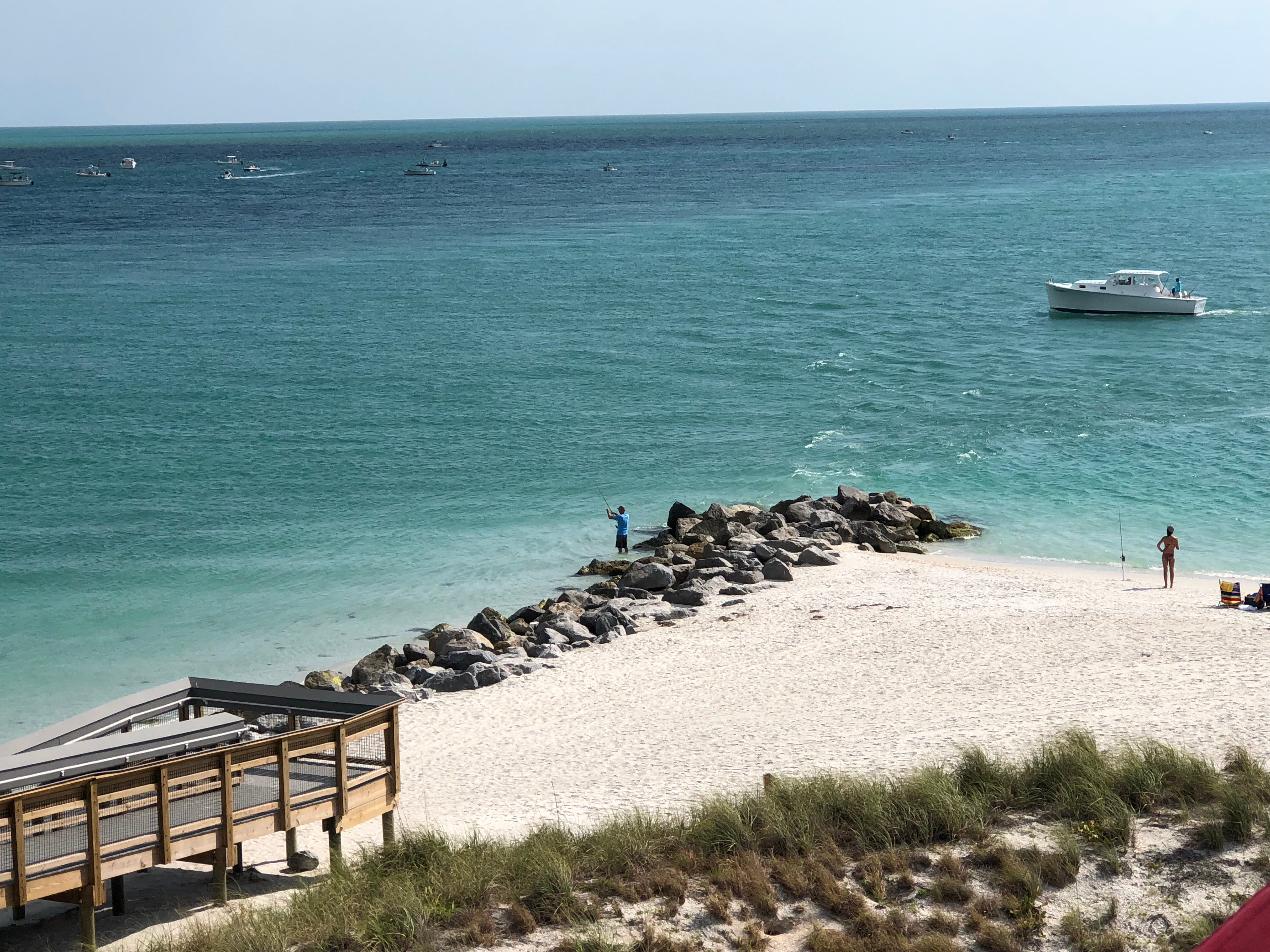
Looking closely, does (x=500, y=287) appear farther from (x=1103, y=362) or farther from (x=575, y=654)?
(x=575, y=654)

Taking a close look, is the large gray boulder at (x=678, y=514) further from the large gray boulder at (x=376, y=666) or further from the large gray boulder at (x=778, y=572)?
the large gray boulder at (x=376, y=666)

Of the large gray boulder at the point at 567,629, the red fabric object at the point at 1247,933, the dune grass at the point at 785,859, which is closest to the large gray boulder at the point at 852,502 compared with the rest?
the large gray boulder at the point at 567,629

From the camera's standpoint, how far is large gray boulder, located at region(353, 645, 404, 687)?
20109mm

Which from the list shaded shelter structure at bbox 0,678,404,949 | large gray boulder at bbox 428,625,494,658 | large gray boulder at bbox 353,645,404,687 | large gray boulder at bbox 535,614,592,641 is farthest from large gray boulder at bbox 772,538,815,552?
shaded shelter structure at bbox 0,678,404,949

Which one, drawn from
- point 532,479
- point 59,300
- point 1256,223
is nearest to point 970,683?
point 532,479

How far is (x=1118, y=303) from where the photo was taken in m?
52.2

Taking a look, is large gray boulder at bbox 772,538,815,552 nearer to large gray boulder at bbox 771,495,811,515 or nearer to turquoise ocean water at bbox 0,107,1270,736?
large gray boulder at bbox 771,495,811,515

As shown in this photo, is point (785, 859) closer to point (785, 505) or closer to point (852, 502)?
point (852, 502)

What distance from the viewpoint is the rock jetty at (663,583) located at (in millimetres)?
20203

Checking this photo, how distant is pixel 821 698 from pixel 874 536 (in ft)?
31.6

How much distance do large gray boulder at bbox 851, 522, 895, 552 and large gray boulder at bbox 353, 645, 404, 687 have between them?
1097 cm

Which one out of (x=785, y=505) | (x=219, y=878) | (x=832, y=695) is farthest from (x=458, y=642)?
(x=785, y=505)

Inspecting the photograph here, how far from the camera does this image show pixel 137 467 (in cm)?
3253

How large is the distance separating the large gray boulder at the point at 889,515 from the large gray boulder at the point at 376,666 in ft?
39.1
